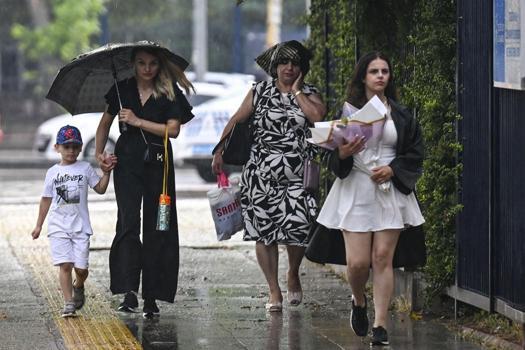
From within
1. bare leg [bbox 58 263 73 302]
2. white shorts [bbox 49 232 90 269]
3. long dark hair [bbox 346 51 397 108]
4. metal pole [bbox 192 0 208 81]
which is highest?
metal pole [bbox 192 0 208 81]

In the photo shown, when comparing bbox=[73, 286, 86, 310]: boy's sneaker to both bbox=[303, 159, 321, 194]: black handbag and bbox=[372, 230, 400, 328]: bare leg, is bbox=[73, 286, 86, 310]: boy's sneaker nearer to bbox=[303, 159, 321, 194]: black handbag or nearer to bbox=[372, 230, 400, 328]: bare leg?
bbox=[303, 159, 321, 194]: black handbag

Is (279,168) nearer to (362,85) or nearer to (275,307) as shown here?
(275,307)

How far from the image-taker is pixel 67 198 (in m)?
9.00

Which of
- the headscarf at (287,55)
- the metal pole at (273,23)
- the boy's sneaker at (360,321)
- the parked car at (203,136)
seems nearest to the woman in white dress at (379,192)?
the boy's sneaker at (360,321)

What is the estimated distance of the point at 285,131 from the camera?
9.33 m

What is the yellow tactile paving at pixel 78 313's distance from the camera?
26.7 feet

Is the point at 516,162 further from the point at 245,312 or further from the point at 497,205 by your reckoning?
the point at 245,312

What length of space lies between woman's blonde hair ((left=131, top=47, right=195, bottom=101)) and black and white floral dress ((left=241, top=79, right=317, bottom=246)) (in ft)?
1.82

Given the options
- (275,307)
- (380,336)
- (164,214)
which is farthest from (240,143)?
(380,336)

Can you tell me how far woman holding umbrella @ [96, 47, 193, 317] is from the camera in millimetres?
9164

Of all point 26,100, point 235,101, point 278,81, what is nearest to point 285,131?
point 278,81

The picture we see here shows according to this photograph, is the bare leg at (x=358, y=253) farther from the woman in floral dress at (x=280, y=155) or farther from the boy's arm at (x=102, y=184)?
the boy's arm at (x=102, y=184)

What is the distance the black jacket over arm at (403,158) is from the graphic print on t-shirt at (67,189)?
1.94 m

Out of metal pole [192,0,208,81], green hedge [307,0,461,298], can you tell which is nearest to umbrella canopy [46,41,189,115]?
green hedge [307,0,461,298]
